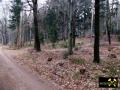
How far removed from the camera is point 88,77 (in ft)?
44.1

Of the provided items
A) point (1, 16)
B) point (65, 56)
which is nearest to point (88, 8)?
point (1, 16)

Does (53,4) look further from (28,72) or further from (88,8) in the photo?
(28,72)

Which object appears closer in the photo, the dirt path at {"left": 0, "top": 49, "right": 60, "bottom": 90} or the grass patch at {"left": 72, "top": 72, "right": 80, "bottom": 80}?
the dirt path at {"left": 0, "top": 49, "right": 60, "bottom": 90}

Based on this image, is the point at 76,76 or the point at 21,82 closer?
the point at 21,82

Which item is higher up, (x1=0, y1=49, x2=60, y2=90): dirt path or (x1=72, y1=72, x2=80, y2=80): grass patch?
(x1=72, y1=72, x2=80, y2=80): grass patch

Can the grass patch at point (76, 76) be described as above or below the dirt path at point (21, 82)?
above

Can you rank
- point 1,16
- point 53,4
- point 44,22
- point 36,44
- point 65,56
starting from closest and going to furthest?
1. point 65,56
2. point 36,44
3. point 53,4
4. point 44,22
5. point 1,16

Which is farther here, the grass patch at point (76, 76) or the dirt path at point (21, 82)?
the grass patch at point (76, 76)

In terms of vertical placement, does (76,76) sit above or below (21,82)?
above

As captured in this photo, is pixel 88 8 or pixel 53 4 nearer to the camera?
pixel 53 4

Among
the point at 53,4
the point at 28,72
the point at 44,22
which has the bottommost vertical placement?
the point at 28,72

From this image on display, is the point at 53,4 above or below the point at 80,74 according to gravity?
above

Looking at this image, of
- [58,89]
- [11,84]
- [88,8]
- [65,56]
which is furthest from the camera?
[88,8]

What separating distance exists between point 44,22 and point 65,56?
3399 centimetres
